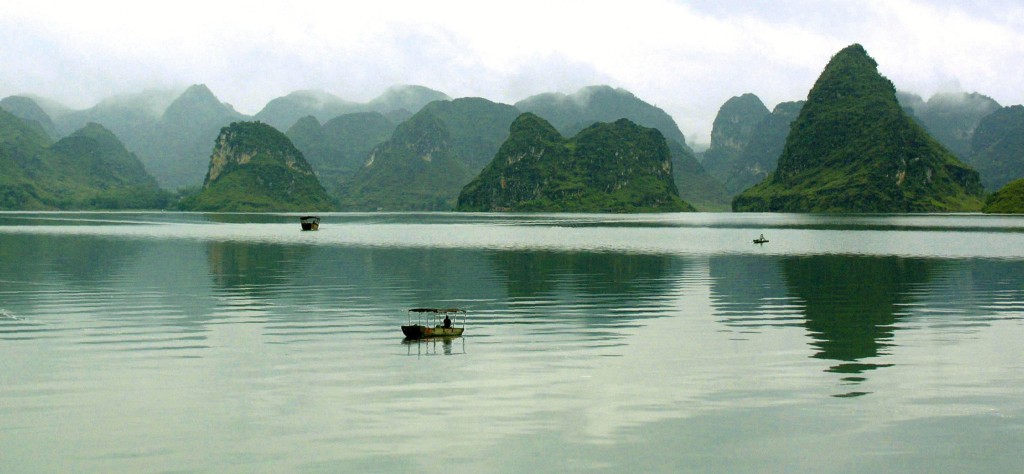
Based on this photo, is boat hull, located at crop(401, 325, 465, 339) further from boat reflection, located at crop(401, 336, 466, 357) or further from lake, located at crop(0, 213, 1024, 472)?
lake, located at crop(0, 213, 1024, 472)

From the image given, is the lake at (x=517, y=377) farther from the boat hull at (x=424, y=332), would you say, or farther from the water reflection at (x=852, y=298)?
the boat hull at (x=424, y=332)

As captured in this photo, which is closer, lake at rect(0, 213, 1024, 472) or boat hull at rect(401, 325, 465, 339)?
lake at rect(0, 213, 1024, 472)

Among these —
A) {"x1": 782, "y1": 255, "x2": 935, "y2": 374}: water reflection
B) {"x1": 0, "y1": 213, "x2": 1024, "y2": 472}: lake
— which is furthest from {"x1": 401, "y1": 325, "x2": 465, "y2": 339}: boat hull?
{"x1": 782, "y1": 255, "x2": 935, "y2": 374}: water reflection

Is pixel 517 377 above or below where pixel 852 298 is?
below

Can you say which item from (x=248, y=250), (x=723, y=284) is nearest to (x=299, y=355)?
(x=723, y=284)

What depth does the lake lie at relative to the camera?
22688 mm

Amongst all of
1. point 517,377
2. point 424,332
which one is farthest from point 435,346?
point 517,377

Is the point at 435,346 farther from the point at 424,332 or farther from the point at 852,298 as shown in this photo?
the point at 852,298

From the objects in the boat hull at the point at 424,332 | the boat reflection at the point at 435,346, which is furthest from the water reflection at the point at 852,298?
the boat hull at the point at 424,332

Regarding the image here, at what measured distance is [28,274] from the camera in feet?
260

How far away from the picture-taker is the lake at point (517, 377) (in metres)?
22.7

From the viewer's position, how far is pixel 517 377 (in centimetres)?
3238

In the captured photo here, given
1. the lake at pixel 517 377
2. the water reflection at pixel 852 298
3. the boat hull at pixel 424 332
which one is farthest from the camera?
the boat hull at pixel 424 332

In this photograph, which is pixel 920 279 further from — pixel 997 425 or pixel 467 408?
pixel 467 408
